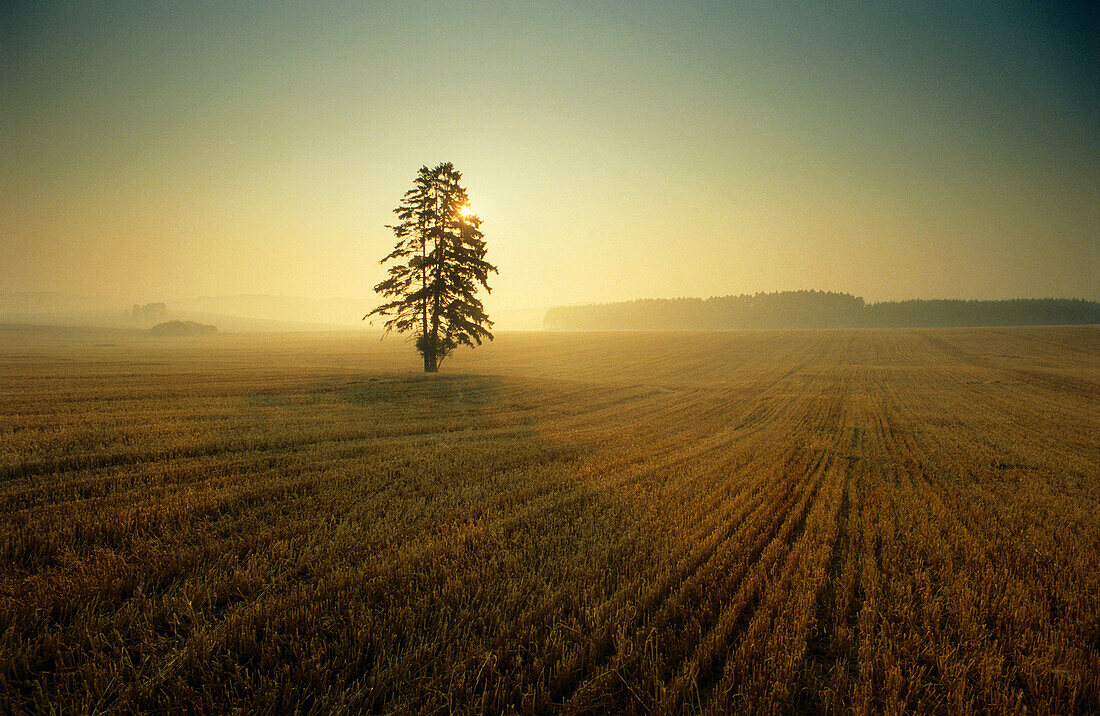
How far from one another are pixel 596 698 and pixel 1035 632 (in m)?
3.95

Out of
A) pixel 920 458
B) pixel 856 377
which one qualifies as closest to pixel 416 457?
pixel 920 458

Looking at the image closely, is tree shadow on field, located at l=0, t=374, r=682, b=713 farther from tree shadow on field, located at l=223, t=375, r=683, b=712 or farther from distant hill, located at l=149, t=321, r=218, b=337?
distant hill, located at l=149, t=321, r=218, b=337

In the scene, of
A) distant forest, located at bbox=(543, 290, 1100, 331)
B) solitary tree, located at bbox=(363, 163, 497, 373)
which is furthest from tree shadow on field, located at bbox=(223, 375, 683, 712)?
distant forest, located at bbox=(543, 290, 1100, 331)

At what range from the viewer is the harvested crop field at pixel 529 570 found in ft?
9.12

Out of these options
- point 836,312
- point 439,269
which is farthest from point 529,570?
point 836,312

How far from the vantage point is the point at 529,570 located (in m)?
4.17

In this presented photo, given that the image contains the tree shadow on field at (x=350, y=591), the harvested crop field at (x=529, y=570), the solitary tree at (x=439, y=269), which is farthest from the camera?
the solitary tree at (x=439, y=269)

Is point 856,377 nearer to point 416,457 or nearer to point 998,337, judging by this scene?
point 416,457

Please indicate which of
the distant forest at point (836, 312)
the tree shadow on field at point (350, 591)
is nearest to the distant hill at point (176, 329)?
the tree shadow on field at point (350, 591)

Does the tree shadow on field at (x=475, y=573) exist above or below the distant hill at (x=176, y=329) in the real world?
below

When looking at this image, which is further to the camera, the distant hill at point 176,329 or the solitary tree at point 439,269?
the distant hill at point 176,329

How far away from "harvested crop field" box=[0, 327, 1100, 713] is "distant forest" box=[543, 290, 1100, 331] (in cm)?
12647

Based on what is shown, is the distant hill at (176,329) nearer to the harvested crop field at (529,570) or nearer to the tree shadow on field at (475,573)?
the harvested crop field at (529,570)

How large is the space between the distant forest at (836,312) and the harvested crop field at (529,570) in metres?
126
